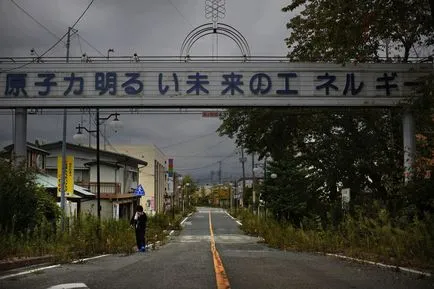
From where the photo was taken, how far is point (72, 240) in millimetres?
19375

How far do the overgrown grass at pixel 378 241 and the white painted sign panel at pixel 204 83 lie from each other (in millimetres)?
5135

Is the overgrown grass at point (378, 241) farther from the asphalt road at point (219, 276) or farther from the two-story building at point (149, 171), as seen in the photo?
the two-story building at point (149, 171)

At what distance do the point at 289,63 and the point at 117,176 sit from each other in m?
37.9

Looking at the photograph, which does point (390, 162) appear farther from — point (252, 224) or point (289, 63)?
point (252, 224)

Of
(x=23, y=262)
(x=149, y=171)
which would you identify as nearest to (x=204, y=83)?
(x=23, y=262)

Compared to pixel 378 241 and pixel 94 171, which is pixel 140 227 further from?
pixel 94 171

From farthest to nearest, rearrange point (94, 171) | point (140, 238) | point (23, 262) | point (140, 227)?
1. point (94, 171)
2. point (140, 238)
3. point (140, 227)
4. point (23, 262)

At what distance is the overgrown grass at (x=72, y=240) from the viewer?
15.6 metres

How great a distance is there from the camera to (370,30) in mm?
14852

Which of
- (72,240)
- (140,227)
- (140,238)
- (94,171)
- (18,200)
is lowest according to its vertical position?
(140,238)

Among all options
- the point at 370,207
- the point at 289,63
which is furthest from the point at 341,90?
the point at 370,207

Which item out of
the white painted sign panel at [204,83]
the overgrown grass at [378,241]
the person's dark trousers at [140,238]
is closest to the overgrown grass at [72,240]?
the person's dark trousers at [140,238]

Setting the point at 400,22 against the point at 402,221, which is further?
the point at 402,221

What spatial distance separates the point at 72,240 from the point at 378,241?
989 centimetres
